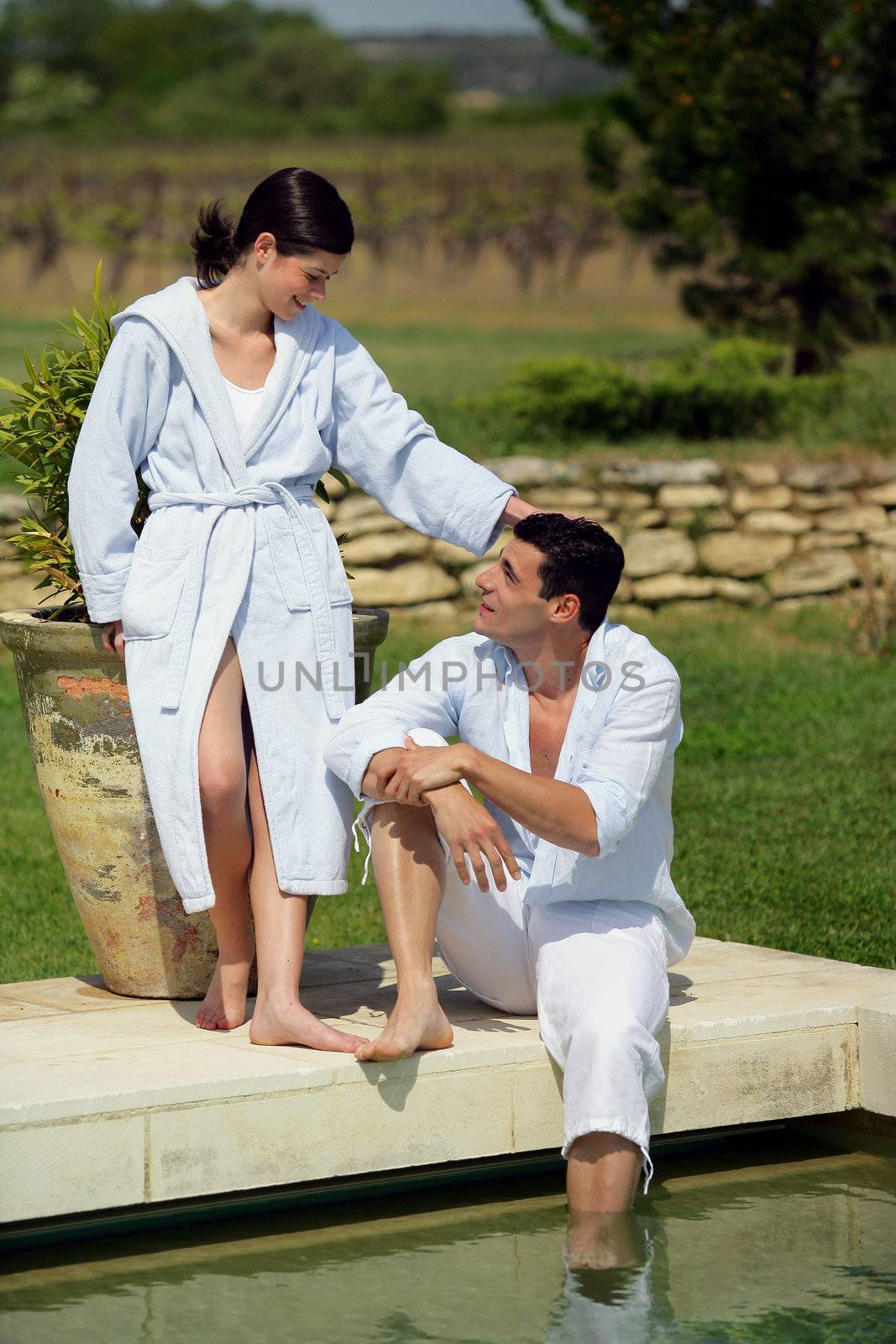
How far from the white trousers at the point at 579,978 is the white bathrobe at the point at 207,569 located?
21cm

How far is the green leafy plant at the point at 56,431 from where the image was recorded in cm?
392

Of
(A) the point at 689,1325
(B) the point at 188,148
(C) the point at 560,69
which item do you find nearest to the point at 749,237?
(A) the point at 689,1325

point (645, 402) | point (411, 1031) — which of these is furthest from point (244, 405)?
point (645, 402)

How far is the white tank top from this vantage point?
354 centimetres

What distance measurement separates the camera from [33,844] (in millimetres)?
6008

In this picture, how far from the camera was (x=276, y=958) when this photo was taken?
343cm

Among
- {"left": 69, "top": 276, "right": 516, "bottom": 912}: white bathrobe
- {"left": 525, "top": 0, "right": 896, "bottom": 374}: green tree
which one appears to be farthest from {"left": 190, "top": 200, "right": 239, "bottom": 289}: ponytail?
{"left": 525, "top": 0, "right": 896, "bottom": 374}: green tree

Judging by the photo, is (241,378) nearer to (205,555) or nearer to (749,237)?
(205,555)

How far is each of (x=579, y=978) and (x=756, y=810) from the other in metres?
3.12

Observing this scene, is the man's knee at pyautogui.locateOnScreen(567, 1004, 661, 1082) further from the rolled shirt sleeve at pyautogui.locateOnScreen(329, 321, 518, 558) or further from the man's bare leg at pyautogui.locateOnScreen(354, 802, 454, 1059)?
the rolled shirt sleeve at pyautogui.locateOnScreen(329, 321, 518, 558)

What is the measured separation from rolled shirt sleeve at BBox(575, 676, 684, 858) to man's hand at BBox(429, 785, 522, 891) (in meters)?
0.19

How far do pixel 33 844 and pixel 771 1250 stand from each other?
349 cm

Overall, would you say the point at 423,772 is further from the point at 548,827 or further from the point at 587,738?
the point at 587,738

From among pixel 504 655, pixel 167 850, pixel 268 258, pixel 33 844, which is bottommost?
pixel 33 844
